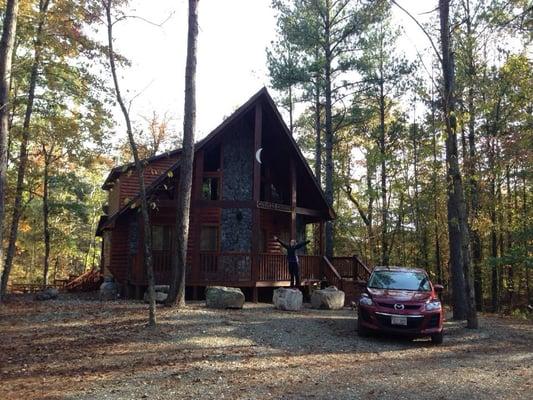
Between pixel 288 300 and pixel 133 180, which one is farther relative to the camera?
pixel 133 180

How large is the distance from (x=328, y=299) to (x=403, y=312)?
17.0 feet

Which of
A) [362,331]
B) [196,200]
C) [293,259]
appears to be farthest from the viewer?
[196,200]

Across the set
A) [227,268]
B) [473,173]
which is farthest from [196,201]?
[473,173]

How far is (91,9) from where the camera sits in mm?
11477

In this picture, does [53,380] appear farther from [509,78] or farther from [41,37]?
[509,78]

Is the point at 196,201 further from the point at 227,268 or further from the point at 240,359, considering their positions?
the point at 240,359

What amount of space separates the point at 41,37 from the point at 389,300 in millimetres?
14365

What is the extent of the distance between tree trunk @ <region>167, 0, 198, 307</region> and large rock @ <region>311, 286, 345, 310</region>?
4546 millimetres

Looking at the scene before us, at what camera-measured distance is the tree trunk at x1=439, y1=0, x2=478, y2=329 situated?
1195 centimetres

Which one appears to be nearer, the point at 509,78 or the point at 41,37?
the point at 41,37

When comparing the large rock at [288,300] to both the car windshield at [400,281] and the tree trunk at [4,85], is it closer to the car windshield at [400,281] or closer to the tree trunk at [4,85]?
the car windshield at [400,281]

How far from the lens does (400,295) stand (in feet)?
33.6

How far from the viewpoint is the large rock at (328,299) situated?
583 inches

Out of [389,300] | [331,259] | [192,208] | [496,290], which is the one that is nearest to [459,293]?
[389,300]
